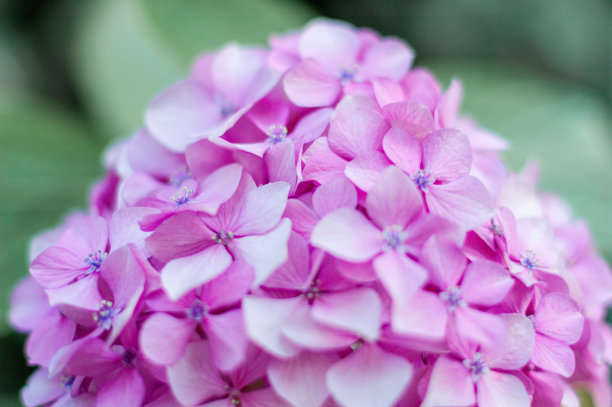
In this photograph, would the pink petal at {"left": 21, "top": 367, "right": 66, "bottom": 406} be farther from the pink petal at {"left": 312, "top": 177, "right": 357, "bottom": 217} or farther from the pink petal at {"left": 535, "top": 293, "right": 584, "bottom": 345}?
the pink petal at {"left": 535, "top": 293, "right": 584, "bottom": 345}

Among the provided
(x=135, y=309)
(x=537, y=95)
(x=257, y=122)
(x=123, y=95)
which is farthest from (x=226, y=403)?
(x=537, y=95)

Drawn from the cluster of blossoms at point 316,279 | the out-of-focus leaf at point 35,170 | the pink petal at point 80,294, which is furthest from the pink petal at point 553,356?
the out-of-focus leaf at point 35,170

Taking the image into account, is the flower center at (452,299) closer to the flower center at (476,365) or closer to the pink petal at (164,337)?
the flower center at (476,365)

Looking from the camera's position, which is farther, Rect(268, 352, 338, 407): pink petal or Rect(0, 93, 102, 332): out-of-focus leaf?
Rect(0, 93, 102, 332): out-of-focus leaf

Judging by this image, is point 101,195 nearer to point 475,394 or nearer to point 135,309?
point 135,309

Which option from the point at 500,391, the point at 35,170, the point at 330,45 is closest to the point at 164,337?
the point at 500,391

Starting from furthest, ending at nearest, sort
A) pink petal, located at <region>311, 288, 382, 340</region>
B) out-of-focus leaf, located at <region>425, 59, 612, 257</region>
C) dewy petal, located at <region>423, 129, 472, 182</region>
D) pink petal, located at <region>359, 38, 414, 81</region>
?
out-of-focus leaf, located at <region>425, 59, 612, 257</region> → pink petal, located at <region>359, 38, 414, 81</region> → dewy petal, located at <region>423, 129, 472, 182</region> → pink petal, located at <region>311, 288, 382, 340</region>

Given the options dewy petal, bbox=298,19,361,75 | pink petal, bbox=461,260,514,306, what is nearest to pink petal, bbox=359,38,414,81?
dewy petal, bbox=298,19,361,75
